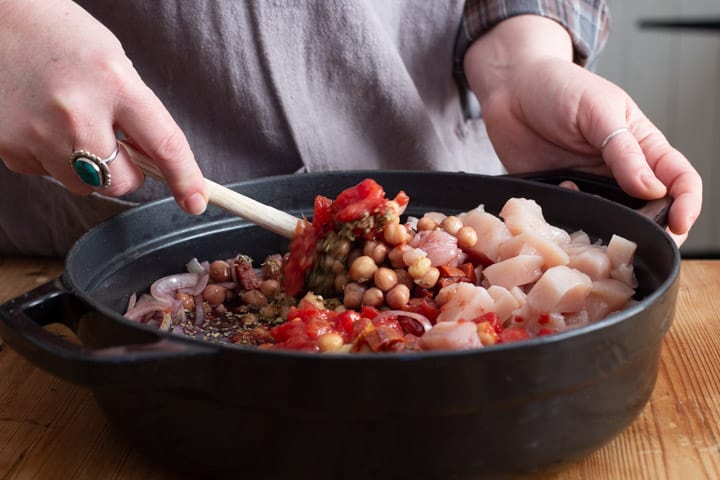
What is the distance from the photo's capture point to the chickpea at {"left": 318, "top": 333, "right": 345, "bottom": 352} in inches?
46.5

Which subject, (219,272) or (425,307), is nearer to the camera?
(425,307)

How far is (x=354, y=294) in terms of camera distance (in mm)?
1517

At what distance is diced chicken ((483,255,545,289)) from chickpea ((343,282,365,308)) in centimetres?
23

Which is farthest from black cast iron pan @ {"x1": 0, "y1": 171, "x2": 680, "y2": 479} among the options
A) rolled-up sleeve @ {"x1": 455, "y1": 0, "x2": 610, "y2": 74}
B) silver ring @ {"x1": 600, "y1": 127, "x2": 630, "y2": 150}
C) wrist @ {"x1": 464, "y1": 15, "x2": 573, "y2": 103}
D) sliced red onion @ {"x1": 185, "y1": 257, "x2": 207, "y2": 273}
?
rolled-up sleeve @ {"x1": 455, "y1": 0, "x2": 610, "y2": 74}

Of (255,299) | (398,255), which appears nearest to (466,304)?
(398,255)

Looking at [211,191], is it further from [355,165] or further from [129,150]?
[355,165]

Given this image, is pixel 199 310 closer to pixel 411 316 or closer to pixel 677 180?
pixel 411 316

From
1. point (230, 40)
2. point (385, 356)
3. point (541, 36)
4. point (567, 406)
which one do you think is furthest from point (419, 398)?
point (541, 36)

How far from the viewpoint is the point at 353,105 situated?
6.77 feet

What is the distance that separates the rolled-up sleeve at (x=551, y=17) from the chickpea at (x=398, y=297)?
0.94 m

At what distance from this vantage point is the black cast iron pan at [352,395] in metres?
0.95

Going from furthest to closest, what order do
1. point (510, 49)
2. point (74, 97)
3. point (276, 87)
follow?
point (510, 49) < point (276, 87) < point (74, 97)

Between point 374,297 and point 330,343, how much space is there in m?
0.30

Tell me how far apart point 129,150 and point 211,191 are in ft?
0.49
